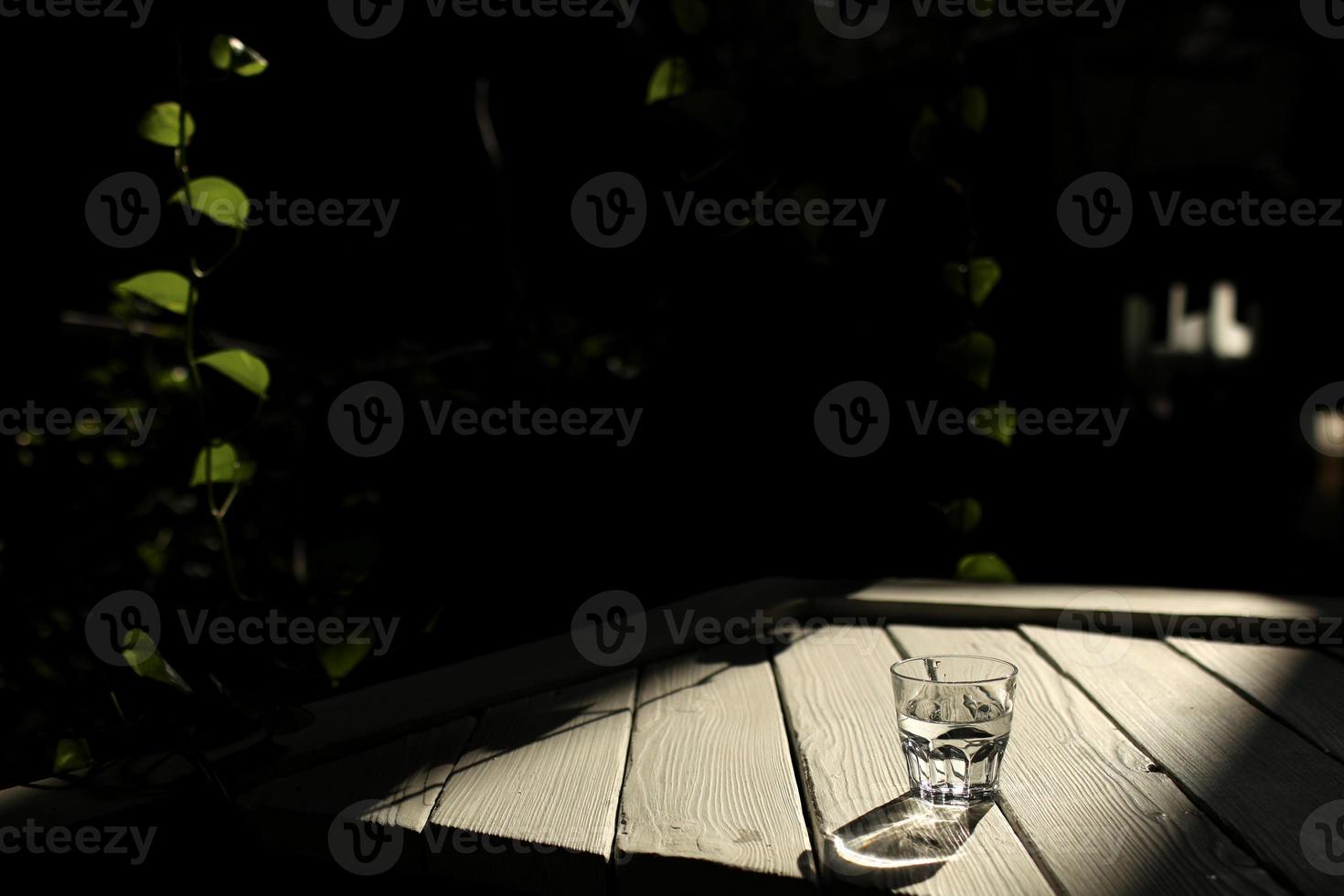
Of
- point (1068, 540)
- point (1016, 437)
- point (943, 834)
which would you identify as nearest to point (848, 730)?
point (943, 834)

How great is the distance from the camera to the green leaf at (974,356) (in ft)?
4.29

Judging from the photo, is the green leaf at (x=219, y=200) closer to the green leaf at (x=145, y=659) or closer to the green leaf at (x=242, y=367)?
the green leaf at (x=242, y=367)

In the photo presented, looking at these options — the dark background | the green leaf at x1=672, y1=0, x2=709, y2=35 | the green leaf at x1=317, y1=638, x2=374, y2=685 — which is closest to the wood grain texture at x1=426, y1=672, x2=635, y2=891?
the green leaf at x1=317, y1=638, x2=374, y2=685

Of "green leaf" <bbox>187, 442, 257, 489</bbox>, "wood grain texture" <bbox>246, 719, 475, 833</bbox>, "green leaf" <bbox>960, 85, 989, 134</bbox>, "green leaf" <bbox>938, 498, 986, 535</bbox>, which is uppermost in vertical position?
"green leaf" <bbox>960, 85, 989, 134</bbox>

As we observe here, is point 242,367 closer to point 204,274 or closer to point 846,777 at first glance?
point 204,274

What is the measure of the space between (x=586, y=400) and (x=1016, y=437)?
874mm

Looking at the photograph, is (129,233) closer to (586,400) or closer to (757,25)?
(586,400)

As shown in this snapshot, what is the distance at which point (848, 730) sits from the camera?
0.87m

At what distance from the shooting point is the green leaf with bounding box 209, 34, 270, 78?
1.03 meters

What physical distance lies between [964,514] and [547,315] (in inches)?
31.3

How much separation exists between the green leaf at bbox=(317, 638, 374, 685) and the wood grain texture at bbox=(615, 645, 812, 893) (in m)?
0.28

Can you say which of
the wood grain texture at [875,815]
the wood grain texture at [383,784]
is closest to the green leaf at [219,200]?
the wood grain texture at [383,784]

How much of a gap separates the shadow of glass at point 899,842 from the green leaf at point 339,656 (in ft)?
1.67

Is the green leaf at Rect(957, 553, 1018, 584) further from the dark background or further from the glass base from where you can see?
the glass base
